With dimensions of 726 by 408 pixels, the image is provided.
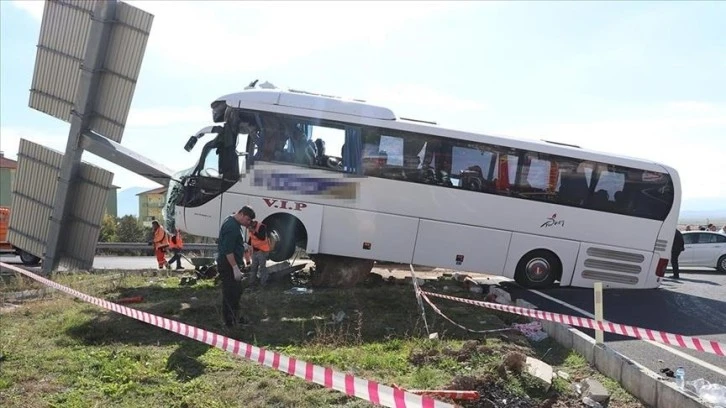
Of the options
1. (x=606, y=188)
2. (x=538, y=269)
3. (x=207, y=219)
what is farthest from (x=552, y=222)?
(x=207, y=219)

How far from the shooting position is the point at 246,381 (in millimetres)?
5465

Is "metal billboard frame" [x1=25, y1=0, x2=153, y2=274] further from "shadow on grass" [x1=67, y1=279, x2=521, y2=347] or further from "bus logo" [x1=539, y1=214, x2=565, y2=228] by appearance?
"bus logo" [x1=539, y1=214, x2=565, y2=228]

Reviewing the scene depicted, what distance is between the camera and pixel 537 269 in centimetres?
1198

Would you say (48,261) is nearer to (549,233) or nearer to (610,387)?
(549,233)

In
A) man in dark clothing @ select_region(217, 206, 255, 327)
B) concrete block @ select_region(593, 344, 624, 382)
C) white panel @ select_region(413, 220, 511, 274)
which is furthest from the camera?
white panel @ select_region(413, 220, 511, 274)

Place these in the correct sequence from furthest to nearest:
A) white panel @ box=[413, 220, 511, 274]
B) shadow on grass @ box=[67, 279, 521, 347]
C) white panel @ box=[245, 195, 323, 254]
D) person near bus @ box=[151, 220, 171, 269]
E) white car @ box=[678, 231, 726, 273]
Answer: white car @ box=[678, 231, 726, 273] < person near bus @ box=[151, 220, 171, 269] < white panel @ box=[413, 220, 511, 274] < white panel @ box=[245, 195, 323, 254] < shadow on grass @ box=[67, 279, 521, 347]

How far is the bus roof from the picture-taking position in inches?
442

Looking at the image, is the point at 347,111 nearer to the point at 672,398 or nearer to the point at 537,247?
the point at 537,247

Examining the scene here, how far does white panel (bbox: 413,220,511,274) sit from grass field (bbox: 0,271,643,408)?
179 cm

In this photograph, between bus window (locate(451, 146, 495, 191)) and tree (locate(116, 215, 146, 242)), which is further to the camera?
tree (locate(116, 215, 146, 242))

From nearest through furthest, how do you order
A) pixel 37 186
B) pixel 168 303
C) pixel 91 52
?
pixel 168 303
pixel 91 52
pixel 37 186

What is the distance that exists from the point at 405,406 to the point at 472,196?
8.06m

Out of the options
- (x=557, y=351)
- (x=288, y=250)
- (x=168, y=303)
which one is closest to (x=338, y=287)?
(x=288, y=250)

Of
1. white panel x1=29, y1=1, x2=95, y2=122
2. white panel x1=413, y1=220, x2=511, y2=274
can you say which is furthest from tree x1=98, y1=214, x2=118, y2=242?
white panel x1=413, y1=220, x2=511, y2=274
